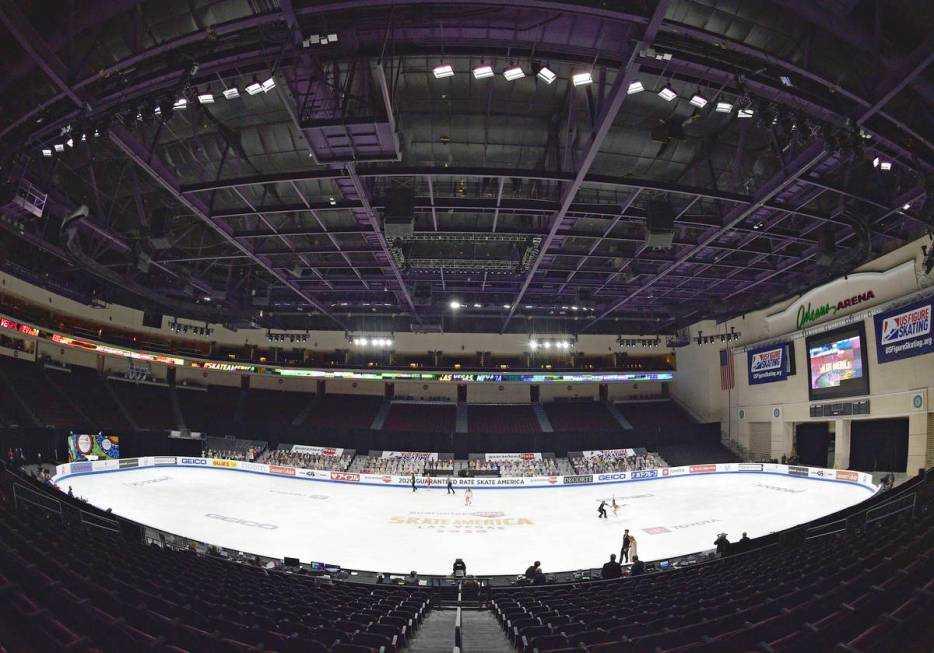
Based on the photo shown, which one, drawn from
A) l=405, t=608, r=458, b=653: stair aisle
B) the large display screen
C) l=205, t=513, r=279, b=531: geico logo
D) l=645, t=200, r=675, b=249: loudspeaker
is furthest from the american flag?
l=205, t=513, r=279, b=531: geico logo

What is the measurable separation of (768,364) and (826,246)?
56.5 feet

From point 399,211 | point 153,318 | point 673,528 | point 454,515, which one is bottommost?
point 454,515

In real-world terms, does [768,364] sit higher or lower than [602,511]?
higher

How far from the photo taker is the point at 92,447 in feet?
100

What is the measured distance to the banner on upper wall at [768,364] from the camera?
31.8 m

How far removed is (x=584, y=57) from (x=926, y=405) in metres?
25.0

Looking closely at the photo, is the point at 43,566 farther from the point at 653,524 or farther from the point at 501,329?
the point at 501,329

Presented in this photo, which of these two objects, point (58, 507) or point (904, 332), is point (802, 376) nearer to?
point (904, 332)

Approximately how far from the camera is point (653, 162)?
53.6 feet

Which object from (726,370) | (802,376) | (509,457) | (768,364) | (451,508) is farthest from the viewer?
(726,370)

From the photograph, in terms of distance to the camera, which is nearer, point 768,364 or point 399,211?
point 399,211

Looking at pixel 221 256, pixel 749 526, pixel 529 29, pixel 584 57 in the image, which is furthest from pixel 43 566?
pixel 749 526

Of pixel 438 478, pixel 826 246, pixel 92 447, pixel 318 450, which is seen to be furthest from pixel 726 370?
pixel 92 447

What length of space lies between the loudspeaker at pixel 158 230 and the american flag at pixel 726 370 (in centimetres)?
4079
